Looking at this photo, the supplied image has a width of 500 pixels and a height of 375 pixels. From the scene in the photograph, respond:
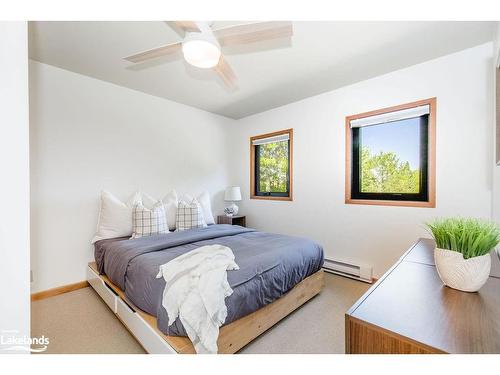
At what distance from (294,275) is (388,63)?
7.77ft

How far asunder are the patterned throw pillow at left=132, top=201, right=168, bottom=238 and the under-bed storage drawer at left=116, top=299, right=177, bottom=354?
0.85 meters

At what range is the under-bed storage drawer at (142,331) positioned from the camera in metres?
1.35

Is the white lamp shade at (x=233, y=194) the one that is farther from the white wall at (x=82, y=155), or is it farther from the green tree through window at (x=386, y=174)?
the green tree through window at (x=386, y=174)

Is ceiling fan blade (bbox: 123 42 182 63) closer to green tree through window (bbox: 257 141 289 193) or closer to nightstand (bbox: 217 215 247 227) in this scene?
green tree through window (bbox: 257 141 289 193)

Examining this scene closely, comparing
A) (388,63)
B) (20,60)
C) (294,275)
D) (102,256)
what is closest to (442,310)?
(294,275)

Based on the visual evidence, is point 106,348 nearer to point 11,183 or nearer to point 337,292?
point 11,183

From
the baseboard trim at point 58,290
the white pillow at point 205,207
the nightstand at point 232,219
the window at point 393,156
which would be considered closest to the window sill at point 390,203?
the window at point 393,156

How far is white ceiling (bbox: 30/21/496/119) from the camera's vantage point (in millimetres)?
1848

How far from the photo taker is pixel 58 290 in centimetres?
246

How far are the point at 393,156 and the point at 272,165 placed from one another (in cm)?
179

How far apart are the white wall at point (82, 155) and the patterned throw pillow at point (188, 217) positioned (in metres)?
0.55

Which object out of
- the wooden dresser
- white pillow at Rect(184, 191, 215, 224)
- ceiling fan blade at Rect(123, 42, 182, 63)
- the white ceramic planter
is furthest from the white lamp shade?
the white ceramic planter

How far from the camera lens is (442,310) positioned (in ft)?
2.71

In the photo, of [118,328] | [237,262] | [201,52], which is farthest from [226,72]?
[118,328]
